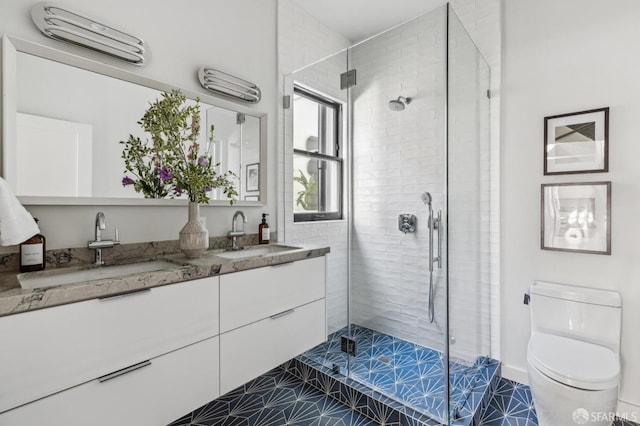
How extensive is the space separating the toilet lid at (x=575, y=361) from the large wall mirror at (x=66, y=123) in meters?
2.04

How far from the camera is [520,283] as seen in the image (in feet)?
6.83

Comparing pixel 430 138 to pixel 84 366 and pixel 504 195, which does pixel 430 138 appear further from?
pixel 84 366

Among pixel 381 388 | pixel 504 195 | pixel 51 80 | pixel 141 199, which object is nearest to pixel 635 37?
pixel 504 195

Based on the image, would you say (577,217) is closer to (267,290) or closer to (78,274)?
(267,290)

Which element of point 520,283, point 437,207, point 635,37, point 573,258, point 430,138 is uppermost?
point 635,37

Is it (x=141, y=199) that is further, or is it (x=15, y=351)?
(x=141, y=199)

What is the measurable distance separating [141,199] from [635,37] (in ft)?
9.19

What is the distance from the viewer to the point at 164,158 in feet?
5.08

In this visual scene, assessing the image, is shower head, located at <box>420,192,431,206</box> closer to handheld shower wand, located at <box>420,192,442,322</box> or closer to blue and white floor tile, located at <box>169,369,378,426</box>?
handheld shower wand, located at <box>420,192,442,322</box>

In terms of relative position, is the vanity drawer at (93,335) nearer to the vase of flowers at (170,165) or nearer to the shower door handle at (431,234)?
the vase of flowers at (170,165)

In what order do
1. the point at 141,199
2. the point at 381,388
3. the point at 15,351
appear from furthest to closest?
the point at 381,388 → the point at 141,199 → the point at 15,351

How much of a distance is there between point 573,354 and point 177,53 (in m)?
2.62

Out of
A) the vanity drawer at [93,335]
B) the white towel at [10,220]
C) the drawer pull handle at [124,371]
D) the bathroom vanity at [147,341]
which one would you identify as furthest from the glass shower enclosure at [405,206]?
the white towel at [10,220]

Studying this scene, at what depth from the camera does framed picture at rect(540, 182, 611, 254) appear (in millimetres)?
1781
